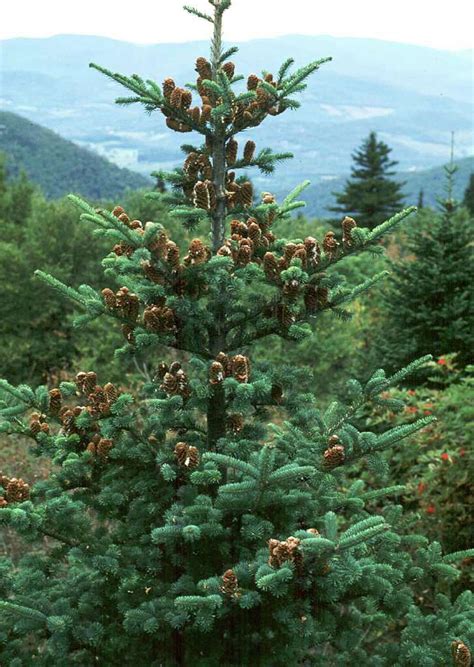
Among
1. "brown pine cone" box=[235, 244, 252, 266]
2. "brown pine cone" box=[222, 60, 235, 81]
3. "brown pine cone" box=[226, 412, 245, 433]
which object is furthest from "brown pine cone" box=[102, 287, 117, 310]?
"brown pine cone" box=[222, 60, 235, 81]

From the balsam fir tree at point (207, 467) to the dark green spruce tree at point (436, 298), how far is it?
6.92 meters

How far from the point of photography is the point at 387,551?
4.61 metres

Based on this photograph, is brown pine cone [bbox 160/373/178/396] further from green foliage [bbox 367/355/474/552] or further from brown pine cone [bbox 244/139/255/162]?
green foliage [bbox 367/355/474/552]

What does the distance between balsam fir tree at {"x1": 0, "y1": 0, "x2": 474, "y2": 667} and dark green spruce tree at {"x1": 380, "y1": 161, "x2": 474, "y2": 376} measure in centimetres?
692

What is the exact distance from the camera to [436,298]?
11641 millimetres

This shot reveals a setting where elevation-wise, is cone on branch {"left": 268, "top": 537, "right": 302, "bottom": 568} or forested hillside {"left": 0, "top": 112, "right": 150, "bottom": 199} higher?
cone on branch {"left": 268, "top": 537, "right": 302, "bottom": 568}

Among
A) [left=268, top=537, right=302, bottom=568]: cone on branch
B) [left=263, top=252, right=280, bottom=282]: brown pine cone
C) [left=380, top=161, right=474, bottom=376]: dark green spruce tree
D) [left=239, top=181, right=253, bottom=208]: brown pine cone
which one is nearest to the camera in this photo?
[left=268, top=537, right=302, bottom=568]: cone on branch

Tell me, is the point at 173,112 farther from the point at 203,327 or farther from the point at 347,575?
the point at 347,575

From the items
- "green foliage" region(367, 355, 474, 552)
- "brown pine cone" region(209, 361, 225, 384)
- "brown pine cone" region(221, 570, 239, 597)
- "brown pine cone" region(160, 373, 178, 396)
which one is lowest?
"green foliage" region(367, 355, 474, 552)

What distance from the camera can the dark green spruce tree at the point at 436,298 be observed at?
1132cm

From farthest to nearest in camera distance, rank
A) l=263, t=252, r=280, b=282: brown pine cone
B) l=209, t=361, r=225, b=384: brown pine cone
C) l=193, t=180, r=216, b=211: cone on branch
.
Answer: l=193, t=180, r=216, b=211: cone on branch, l=263, t=252, r=280, b=282: brown pine cone, l=209, t=361, r=225, b=384: brown pine cone

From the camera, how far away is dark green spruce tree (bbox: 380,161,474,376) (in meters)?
11.3

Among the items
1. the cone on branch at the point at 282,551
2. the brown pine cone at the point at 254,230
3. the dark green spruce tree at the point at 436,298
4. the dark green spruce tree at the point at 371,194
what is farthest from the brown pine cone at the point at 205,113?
the dark green spruce tree at the point at 371,194

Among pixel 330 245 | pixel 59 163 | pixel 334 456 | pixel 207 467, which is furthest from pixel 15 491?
pixel 59 163
